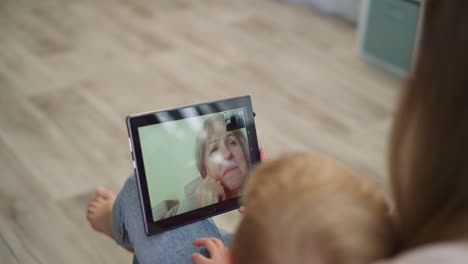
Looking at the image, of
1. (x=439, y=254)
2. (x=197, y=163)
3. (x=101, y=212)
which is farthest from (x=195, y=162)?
(x=439, y=254)

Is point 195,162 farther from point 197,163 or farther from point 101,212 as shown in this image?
point 101,212

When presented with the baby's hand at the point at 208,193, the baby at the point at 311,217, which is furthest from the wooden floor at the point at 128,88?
the baby at the point at 311,217

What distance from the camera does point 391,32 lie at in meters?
A: 2.17

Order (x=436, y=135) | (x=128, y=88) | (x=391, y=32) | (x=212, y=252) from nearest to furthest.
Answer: (x=436, y=135)
(x=212, y=252)
(x=128, y=88)
(x=391, y=32)

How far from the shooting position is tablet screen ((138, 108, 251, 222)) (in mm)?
890

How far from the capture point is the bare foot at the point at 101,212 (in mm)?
1200

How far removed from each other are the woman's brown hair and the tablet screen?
491 mm

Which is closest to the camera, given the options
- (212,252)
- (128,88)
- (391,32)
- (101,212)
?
(212,252)

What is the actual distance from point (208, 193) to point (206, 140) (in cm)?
9

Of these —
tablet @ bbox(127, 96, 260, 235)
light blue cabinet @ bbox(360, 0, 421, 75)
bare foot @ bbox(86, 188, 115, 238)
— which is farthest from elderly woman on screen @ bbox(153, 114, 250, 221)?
light blue cabinet @ bbox(360, 0, 421, 75)

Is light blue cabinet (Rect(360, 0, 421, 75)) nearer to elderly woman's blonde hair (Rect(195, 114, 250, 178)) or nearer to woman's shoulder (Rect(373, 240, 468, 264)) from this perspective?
elderly woman's blonde hair (Rect(195, 114, 250, 178))

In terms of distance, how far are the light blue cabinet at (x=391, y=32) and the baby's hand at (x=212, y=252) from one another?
1.48 m

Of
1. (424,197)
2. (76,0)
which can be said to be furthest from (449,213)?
(76,0)

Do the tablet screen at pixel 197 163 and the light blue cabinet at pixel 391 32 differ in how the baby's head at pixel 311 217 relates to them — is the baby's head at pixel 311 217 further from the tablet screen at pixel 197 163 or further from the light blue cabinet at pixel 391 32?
the light blue cabinet at pixel 391 32
